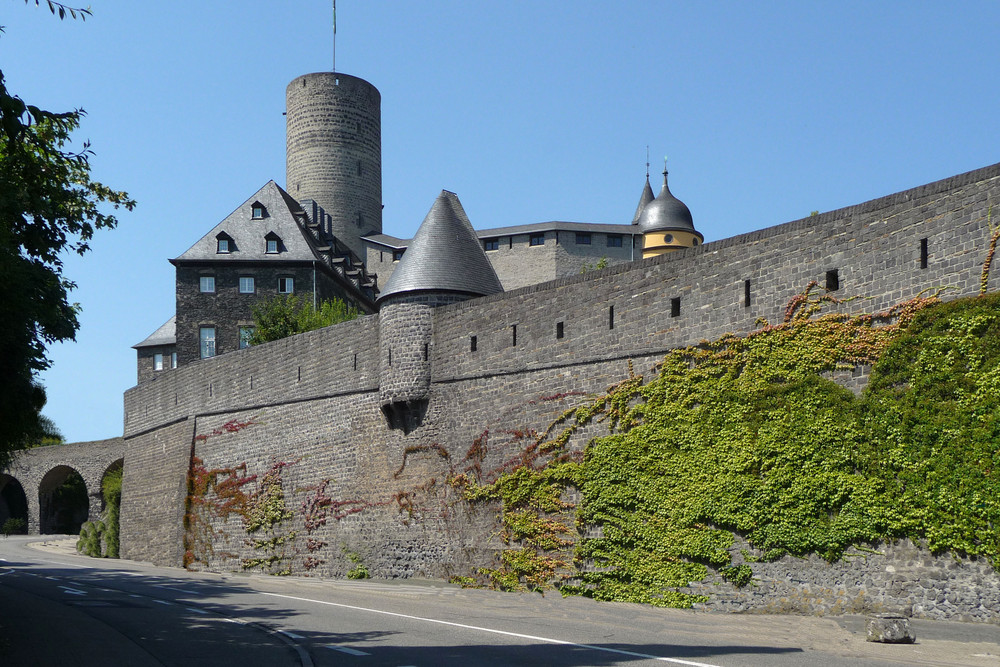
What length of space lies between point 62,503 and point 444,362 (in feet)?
147

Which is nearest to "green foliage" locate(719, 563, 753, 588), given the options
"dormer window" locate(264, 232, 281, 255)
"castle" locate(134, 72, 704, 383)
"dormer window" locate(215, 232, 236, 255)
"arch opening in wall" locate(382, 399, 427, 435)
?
"arch opening in wall" locate(382, 399, 427, 435)

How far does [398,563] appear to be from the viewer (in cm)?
2322

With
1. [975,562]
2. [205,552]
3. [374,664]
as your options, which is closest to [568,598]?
[975,562]

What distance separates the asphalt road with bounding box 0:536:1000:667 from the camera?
1065 centimetres

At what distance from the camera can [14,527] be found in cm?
5884

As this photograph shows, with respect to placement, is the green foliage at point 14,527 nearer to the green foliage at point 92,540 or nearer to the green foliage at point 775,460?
Result: the green foliage at point 92,540

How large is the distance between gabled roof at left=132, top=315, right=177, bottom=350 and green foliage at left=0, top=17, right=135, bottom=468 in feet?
109

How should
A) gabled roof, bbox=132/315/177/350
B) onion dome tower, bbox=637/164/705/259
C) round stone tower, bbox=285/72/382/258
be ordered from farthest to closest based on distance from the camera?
1. round stone tower, bbox=285/72/382/258
2. onion dome tower, bbox=637/164/705/259
3. gabled roof, bbox=132/315/177/350

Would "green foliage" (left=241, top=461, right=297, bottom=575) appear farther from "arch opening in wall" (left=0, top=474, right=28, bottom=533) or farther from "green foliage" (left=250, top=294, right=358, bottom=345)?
"arch opening in wall" (left=0, top=474, right=28, bottom=533)

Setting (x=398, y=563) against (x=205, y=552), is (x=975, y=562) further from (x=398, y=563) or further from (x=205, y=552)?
(x=205, y=552)

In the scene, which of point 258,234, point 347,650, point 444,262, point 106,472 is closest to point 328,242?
point 258,234

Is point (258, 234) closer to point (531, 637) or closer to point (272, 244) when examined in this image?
point (272, 244)

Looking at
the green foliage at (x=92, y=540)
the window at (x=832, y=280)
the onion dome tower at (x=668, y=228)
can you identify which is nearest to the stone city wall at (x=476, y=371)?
the window at (x=832, y=280)

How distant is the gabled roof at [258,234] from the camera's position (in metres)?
43.2
